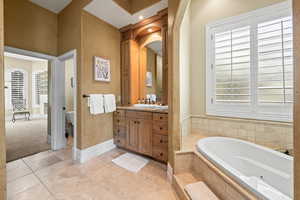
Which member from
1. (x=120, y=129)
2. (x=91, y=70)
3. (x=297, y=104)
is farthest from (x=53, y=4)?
(x=297, y=104)

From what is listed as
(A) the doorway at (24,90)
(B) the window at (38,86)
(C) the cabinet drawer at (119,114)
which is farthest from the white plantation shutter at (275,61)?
(B) the window at (38,86)

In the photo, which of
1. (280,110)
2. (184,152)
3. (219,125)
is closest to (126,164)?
(184,152)

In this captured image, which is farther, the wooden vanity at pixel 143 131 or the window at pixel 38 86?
the window at pixel 38 86


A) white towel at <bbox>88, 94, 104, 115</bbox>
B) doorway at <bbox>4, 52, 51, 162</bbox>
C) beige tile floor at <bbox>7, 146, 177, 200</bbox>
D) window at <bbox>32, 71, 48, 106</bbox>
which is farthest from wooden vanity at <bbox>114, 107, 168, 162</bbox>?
window at <bbox>32, 71, 48, 106</bbox>

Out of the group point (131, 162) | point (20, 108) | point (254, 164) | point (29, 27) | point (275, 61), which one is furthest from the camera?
point (20, 108)

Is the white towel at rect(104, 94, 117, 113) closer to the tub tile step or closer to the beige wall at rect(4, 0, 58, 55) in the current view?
the beige wall at rect(4, 0, 58, 55)

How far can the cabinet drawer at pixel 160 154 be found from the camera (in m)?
2.06

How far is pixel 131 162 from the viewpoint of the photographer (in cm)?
222

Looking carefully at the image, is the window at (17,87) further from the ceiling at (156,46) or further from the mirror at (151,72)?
the ceiling at (156,46)

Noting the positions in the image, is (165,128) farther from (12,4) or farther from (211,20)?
(12,4)

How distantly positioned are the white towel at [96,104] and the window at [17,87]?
6288mm

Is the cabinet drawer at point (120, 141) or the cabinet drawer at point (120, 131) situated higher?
the cabinet drawer at point (120, 131)

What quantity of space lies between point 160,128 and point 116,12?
2.37m

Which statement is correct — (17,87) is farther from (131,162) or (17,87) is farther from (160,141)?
(160,141)
